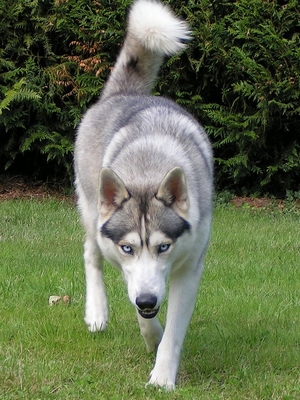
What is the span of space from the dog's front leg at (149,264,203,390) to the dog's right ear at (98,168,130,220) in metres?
0.52

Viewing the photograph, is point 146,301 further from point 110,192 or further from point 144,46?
point 144,46

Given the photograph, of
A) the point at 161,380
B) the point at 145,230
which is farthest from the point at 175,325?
the point at 145,230

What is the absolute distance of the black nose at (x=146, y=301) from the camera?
133 inches

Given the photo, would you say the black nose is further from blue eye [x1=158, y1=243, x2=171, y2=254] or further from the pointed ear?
the pointed ear

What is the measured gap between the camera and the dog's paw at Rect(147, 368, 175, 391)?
3.71 meters

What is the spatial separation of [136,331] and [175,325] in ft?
2.61

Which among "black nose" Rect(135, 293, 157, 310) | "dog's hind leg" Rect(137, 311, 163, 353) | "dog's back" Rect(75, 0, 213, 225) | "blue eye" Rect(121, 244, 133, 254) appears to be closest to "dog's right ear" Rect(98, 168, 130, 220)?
"dog's back" Rect(75, 0, 213, 225)

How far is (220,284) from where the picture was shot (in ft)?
18.1

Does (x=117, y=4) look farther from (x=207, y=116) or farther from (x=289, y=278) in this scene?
(x=289, y=278)

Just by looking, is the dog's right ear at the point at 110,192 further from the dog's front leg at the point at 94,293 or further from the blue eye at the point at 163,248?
the dog's front leg at the point at 94,293

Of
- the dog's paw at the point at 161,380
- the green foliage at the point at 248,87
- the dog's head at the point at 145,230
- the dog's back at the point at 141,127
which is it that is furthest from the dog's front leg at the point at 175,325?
the green foliage at the point at 248,87

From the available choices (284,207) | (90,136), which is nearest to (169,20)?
(90,136)

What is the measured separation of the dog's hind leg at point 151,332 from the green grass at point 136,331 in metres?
0.07

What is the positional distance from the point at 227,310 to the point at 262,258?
159 centimetres
